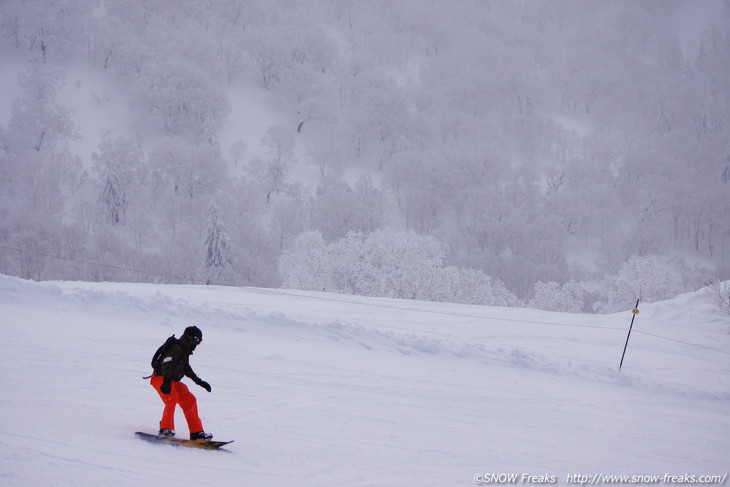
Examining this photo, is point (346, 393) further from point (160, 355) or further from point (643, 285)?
point (643, 285)

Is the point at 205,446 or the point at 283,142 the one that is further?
the point at 283,142

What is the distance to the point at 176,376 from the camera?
655 cm

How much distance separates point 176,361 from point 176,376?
0.20 m

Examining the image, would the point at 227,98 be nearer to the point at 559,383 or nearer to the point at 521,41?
the point at 559,383

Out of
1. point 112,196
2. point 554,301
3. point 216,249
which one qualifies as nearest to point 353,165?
point 112,196

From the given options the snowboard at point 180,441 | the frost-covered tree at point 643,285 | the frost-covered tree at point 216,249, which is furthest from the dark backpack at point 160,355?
the frost-covered tree at point 643,285

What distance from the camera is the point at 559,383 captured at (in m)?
12.9

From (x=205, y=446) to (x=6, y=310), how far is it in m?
10.1

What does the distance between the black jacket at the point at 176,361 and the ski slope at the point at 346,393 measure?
3.17 feet

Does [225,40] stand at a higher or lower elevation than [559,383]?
higher

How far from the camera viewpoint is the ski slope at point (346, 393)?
21.7ft

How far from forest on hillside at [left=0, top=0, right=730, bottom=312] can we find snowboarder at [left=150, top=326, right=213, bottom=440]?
35.8 meters

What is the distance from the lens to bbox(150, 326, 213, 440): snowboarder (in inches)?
256

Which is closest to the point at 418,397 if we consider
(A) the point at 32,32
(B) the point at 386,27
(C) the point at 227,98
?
(C) the point at 227,98
